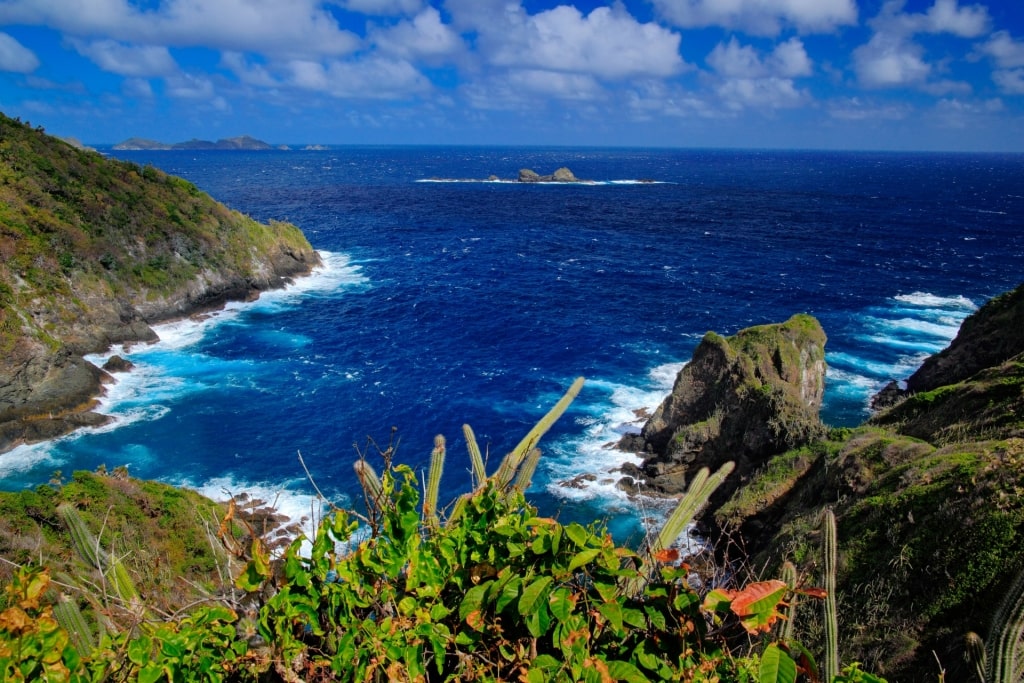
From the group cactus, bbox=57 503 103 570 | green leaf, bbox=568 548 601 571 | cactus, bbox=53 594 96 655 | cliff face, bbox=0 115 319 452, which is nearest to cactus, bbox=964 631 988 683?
green leaf, bbox=568 548 601 571

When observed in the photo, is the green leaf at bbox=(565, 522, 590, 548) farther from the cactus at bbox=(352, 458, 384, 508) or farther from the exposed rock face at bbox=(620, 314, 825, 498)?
the exposed rock face at bbox=(620, 314, 825, 498)

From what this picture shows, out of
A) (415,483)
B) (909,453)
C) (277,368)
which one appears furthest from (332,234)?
(415,483)

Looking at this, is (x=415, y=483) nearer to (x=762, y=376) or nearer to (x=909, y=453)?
(x=909, y=453)

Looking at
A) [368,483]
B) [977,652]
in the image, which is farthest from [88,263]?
[977,652]

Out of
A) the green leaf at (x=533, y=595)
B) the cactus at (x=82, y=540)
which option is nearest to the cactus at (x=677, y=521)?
the green leaf at (x=533, y=595)

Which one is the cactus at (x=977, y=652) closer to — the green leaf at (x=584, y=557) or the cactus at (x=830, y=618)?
the cactus at (x=830, y=618)

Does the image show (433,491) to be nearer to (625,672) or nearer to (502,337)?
(625,672)
